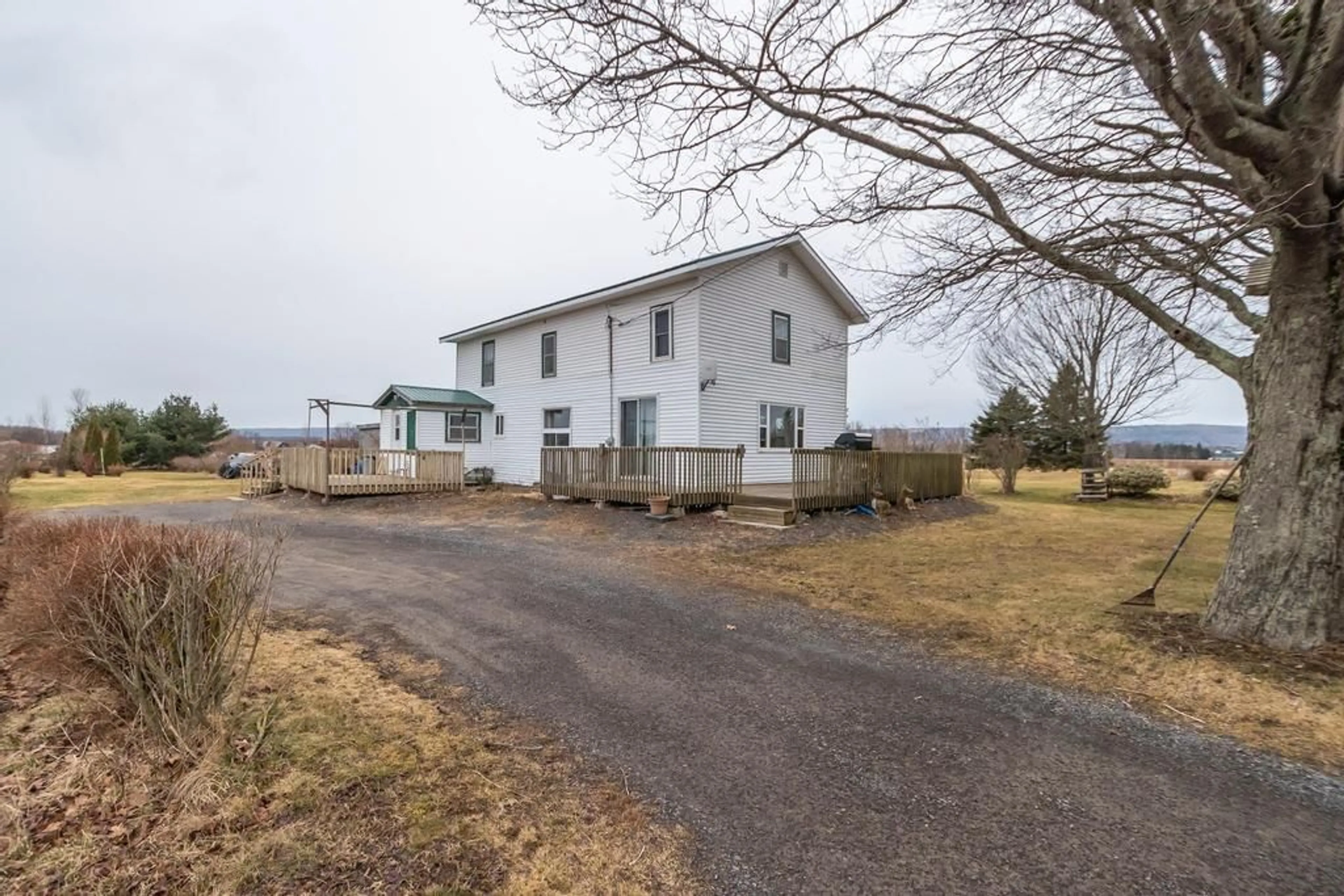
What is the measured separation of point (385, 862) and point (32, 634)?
8.29ft

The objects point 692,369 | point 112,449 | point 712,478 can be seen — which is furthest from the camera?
point 112,449

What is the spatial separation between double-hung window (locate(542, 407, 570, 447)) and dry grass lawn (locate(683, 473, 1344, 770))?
10.2 m

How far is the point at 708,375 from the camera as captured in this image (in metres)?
14.4

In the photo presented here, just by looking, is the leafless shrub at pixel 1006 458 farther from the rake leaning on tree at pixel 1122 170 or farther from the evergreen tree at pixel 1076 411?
the rake leaning on tree at pixel 1122 170

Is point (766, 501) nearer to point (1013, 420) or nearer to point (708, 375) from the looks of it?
point (708, 375)

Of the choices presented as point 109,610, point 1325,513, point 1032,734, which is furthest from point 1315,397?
point 109,610

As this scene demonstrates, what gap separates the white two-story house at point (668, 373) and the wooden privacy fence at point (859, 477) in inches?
110

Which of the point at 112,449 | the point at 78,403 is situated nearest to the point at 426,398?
the point at 112,449

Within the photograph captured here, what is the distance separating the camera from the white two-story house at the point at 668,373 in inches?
580

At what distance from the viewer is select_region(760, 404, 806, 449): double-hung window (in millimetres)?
16203

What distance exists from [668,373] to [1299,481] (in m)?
11.9

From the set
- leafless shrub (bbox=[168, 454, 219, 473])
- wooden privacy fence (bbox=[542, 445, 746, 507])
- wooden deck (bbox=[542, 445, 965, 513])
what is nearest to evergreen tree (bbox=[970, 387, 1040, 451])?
wooden deck (bbox=[542, 445, 965, 513])

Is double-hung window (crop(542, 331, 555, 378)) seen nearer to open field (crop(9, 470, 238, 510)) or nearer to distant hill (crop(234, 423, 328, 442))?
open field (crop(9, 470, 238, 510))

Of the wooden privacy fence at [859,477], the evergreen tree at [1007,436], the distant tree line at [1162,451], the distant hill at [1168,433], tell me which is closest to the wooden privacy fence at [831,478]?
the wooden privacy fence at [859,477]
